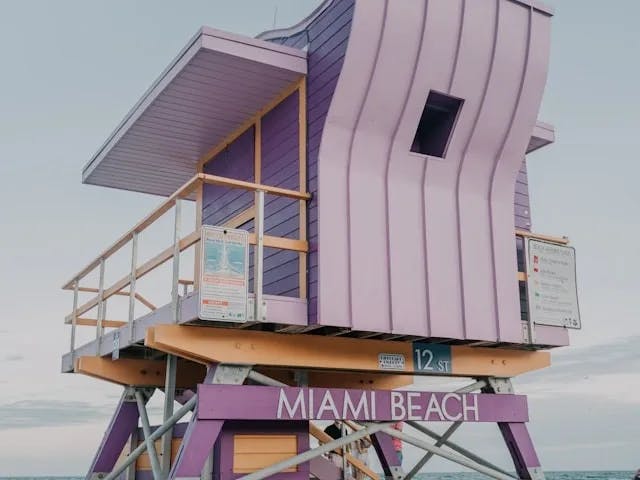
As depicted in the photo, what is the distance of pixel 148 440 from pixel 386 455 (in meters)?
4.24

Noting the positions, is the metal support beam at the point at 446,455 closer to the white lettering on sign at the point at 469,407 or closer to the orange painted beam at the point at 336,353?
the white lettering on sign at the point at 469,407

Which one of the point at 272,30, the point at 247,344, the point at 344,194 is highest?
the point at 272,30

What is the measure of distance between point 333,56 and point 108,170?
17.9 ft

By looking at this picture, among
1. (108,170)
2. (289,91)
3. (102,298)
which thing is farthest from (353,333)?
(108,170)

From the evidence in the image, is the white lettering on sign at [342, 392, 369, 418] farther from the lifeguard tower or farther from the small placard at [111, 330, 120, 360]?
the small placard at [111, 330, 120, 360]

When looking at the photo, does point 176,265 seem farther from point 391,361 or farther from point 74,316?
point 74,316

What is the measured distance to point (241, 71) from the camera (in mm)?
10406

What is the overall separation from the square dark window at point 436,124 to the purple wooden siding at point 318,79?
1369mm

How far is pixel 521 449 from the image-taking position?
11.1 metres

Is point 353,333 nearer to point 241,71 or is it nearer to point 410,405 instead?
point 410,405

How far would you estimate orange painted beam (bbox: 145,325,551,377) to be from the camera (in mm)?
9086

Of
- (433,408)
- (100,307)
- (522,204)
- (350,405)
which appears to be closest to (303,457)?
(350,405)

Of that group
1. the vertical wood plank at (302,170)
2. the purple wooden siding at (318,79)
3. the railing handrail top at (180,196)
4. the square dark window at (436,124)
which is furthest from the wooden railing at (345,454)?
the square dark window at (436,124)

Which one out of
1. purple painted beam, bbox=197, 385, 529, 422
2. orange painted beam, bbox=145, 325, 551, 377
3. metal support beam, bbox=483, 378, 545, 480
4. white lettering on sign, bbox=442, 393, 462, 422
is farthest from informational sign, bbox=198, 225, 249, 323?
metal support beam, bbox=483, 378, 545, 480
